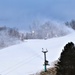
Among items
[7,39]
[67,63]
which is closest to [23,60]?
[67,63]

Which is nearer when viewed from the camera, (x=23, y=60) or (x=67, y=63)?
(x=67, y=63)

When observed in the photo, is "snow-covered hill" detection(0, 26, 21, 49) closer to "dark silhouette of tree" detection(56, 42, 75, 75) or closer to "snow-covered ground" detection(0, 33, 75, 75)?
"snow-covered ground" detection(0, 33, 75, 75)

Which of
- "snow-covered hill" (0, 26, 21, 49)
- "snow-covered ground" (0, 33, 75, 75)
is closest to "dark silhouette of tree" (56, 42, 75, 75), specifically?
"snow-covered ground" (0, 33, 75, 75)

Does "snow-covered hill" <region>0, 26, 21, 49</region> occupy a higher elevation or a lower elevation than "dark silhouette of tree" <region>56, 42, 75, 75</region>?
higher

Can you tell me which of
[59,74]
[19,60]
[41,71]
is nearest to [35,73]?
[41,71]

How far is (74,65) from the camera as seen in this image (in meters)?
11.3

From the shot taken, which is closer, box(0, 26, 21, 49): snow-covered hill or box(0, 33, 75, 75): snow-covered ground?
box(0, 33, 75, 75): snow-covered ground

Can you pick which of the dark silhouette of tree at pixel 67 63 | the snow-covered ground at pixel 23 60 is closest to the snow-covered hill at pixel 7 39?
the snow-covered ground at pixel 23 60

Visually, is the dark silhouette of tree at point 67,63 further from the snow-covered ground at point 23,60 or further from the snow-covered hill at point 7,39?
the snow-covered hill at point 7,39

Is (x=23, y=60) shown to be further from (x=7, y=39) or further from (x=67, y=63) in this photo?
(x=7, y=39)

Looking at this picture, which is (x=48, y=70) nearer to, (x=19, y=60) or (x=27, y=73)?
(x=27, y=73)

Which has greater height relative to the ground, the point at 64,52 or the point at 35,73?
the point at 64,52

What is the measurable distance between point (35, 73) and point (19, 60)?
5544mm

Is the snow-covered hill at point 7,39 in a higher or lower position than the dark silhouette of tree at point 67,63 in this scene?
higher
